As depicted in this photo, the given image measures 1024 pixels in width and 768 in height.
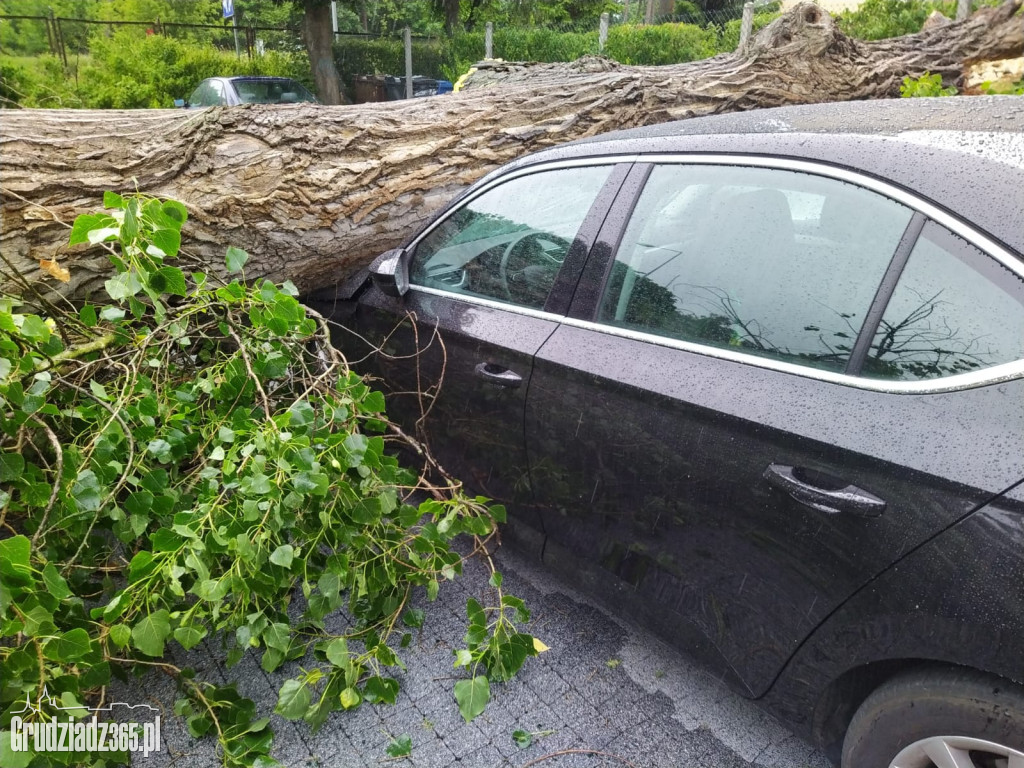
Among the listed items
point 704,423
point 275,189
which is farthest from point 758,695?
point 275,189

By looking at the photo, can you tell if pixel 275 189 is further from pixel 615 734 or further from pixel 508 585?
pixel 615 734

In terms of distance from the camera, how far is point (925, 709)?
5.03 ft

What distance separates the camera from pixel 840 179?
1.81m

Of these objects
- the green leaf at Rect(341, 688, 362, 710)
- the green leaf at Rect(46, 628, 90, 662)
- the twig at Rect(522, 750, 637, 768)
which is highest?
the green leaf at Rect(46, 628, 90, 662)

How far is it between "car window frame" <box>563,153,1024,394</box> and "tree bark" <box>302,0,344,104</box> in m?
16.4

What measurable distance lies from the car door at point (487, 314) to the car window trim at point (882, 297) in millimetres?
906

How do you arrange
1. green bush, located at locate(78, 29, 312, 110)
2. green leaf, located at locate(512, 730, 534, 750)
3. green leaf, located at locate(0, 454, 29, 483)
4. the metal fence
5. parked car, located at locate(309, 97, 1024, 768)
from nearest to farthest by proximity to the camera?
parked car, located at locate(309, 97, 1024, 768) → green leaf, located at locate(0, 454, 29, 483) → green leaf, located at locate(512, 730, 534, 750) → green bush, located at locate(78, 29, 312, 110) → the metal fence

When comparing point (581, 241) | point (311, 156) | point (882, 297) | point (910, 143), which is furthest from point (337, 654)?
point (311, 156)

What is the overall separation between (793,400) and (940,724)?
2.39ft

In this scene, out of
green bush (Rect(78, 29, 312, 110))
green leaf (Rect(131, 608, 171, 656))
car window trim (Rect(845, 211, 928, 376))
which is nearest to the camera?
car window trim (Rect(845, 211, 928, 376))

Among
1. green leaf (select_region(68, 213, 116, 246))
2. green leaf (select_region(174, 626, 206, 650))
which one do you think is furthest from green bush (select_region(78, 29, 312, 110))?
green leaf (select_region(174, 626, 206, 650))

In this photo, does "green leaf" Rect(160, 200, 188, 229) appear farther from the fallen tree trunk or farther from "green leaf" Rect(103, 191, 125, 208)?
the fallen tree trunk

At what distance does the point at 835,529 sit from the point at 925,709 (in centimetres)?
40

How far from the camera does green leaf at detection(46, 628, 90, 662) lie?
5.61ft
